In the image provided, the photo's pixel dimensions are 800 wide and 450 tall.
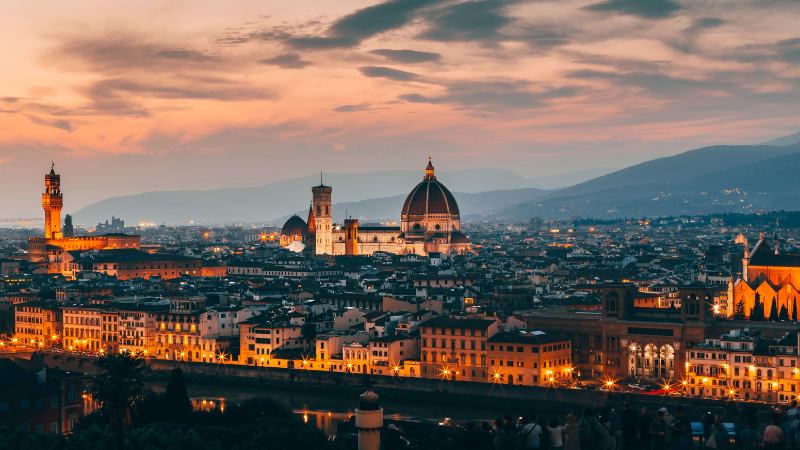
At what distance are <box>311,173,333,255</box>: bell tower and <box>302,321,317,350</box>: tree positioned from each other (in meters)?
73.9

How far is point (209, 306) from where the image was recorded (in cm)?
6312

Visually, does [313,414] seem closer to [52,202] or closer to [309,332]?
[309,332]

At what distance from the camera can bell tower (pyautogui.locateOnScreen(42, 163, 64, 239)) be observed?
13075cm

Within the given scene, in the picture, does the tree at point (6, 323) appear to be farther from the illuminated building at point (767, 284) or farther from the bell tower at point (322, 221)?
the bell tower at point (322, 221)

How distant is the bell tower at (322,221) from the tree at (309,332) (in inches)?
2910

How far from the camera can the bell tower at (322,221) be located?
131 meters

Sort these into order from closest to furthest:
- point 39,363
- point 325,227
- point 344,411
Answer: point 344,411
point 39,363
point 325,227

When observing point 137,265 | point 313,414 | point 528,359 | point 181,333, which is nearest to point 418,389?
point 528,359

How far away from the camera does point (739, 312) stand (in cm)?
5697

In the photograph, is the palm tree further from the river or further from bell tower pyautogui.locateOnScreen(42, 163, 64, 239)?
bell tower pyautogui.locateOnScreen(42, 163, 64, 239)

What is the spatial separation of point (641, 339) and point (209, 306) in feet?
78.9

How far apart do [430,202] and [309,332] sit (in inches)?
3252

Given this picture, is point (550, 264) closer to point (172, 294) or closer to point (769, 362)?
point (172, 294)

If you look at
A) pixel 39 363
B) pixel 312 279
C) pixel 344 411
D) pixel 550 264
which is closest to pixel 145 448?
pixel 344 411
